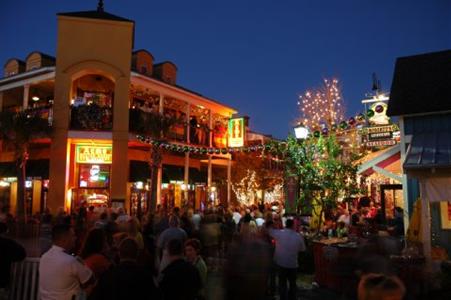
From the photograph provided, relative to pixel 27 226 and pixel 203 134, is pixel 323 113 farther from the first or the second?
pixel 27 226

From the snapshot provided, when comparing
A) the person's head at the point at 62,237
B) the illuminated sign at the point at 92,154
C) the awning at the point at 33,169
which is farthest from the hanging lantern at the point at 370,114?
the awning at the point at 33,169

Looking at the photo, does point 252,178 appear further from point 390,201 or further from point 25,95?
point 25,95

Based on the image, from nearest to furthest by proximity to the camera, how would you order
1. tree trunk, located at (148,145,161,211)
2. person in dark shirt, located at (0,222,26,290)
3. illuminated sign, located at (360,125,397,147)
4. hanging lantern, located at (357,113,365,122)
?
1. person in dark shirt, located at (0,222,26,290)
2. illuminated sign, located at (360,125,397,147)
3. hanging lantern, located at (357,113,365,122)
4. tree trunk, located at (148,145,161,211)

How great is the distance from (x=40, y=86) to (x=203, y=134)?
8.83 metres

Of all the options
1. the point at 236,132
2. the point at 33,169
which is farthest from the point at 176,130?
the point at 33,169

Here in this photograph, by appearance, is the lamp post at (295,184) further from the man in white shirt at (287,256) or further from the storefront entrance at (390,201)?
the man in white shirt at (287,256)

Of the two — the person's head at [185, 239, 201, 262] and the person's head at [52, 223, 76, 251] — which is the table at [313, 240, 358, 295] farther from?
the person's head at [52, 223, 76, 251]

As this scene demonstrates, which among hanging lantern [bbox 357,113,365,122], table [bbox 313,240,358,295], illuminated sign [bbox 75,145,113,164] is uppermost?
hanging lantern [bbox 357,113,365,122]

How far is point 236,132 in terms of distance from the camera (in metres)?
26.9

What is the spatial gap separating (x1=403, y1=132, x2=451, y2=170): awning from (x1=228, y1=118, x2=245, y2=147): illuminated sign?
51.2ft

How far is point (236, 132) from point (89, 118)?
9560 millimetres

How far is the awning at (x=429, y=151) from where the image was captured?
9.66m

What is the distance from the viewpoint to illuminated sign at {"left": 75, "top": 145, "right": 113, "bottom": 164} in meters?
20.7

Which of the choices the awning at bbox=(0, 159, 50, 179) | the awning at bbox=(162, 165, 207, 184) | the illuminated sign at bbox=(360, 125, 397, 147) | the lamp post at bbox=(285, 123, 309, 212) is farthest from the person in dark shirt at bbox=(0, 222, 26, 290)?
the awning at bbox=(162, 165, 207, 184)
